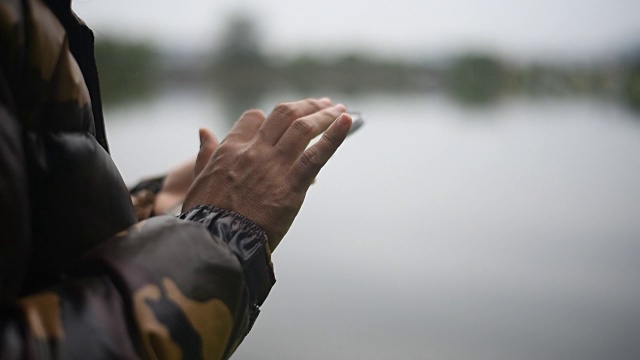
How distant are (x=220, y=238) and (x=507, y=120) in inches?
43.5

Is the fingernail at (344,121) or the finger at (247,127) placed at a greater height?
the fingernail at (344,121)

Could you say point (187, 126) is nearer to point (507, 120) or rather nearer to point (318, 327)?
point (318, 327)

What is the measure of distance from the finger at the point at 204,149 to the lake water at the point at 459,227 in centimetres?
37

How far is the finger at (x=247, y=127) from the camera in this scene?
777 millimetres

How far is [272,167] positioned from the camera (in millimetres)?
711

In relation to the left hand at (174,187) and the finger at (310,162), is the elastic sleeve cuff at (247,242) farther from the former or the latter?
the left hand at (174,187)

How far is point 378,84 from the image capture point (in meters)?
1.48

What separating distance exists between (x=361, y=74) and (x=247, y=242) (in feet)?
2.95

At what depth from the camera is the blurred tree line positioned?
4.68 feet

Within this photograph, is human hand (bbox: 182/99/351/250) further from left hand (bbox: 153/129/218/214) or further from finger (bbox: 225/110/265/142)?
left hand (bbox: 153/129/218/214)

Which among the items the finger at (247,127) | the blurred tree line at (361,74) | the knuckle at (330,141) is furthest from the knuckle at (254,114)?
the blurred tree line at (361,74)

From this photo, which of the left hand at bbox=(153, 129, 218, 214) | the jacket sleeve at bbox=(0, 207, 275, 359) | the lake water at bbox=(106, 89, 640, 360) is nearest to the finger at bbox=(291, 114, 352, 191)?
the jacket sleeve at bbox=(0, 207, 275, 359)

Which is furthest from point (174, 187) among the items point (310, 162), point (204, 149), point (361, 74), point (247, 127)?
point (361, 74)

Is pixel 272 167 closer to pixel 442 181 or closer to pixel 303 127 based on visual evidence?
pixel 303 127
